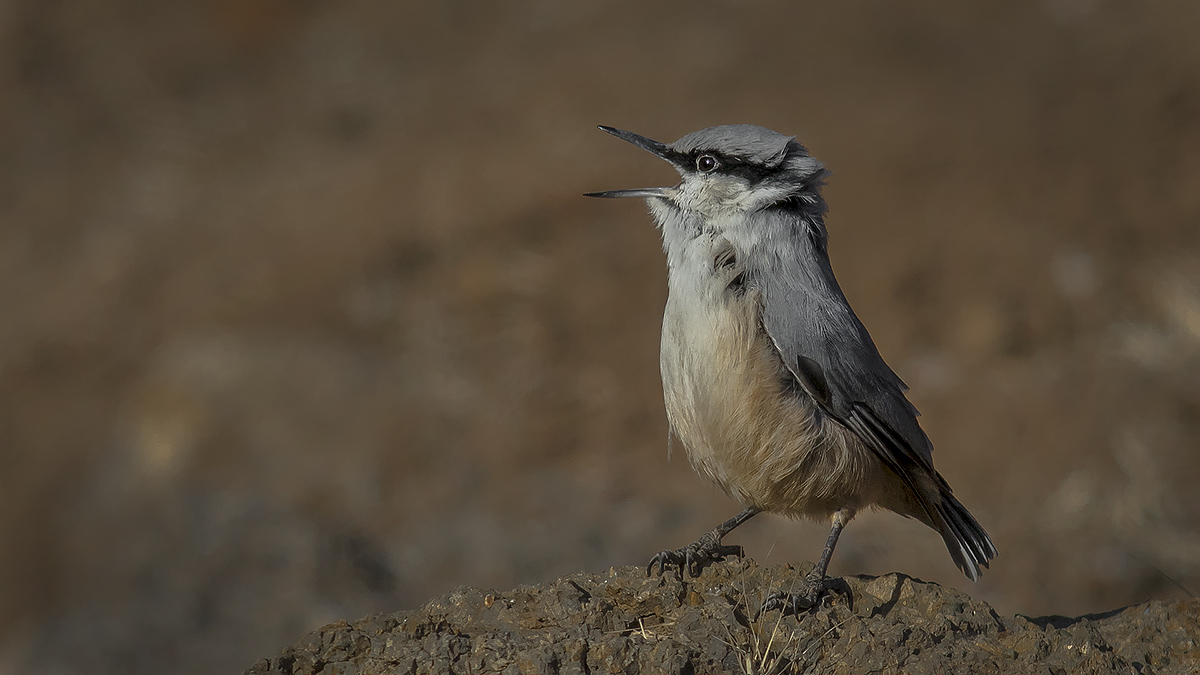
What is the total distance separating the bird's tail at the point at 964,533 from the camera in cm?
466

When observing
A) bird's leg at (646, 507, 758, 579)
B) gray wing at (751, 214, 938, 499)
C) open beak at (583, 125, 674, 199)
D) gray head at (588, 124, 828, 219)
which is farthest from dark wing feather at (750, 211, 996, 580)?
bird's leg at (646, 507, 758, 579)

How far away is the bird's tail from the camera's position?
4.66 m

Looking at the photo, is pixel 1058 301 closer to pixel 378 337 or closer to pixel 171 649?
pixel 378 337

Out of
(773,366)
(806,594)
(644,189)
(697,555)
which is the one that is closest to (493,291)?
(644,189)

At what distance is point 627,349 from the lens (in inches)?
376

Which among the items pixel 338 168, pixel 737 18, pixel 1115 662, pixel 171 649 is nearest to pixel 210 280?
pixel 338 168

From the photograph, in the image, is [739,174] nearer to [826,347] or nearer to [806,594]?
[826,347]

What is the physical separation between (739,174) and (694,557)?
168 centimetres

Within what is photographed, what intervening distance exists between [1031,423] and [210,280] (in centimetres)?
767

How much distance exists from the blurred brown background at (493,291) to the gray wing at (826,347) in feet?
11.3

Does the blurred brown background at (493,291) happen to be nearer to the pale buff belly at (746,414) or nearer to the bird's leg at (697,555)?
the bird's leg at (697,555)

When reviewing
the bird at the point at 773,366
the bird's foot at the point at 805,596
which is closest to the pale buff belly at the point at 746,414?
the bird at the point at 773,366

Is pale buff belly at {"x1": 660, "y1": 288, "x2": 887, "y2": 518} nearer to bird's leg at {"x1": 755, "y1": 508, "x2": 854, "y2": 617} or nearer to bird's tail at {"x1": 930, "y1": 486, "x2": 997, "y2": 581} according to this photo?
bird's leg at {"x1": 755, "y1": 508, "x2": 854, "y2": 617}

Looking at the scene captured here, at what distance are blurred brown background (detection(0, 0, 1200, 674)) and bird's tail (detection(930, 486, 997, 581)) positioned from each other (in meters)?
3.07
